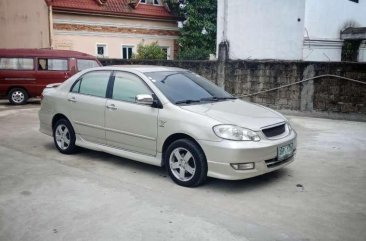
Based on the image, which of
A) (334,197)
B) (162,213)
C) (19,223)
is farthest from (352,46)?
(19,223)

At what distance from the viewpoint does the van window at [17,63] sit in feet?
47.6

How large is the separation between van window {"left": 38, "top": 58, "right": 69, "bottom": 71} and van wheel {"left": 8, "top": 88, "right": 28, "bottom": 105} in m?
1.07

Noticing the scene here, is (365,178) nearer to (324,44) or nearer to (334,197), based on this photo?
(334,197)

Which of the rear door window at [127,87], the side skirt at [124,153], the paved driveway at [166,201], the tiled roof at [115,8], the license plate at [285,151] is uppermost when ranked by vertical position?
the tiled roof at [115,8]

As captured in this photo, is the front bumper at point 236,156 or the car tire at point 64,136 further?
the car tire at point 64,136

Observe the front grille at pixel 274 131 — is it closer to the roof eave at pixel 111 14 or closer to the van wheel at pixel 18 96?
the van wheel at pixel 18 96

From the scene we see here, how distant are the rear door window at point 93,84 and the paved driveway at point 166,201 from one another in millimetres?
1100

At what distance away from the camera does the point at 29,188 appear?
5328mm

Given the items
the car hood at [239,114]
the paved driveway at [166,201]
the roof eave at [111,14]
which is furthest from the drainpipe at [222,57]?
the roof eave at [111,14]

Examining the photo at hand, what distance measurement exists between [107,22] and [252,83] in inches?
508

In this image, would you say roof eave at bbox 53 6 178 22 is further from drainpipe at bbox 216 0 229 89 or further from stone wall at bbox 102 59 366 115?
stone wall at bbox 102 59 366 115

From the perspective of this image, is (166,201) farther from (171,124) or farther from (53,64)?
(53,64)

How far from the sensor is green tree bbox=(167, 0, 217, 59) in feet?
78.1

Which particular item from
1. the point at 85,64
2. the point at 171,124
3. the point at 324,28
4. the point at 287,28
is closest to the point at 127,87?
the point at 171,124
